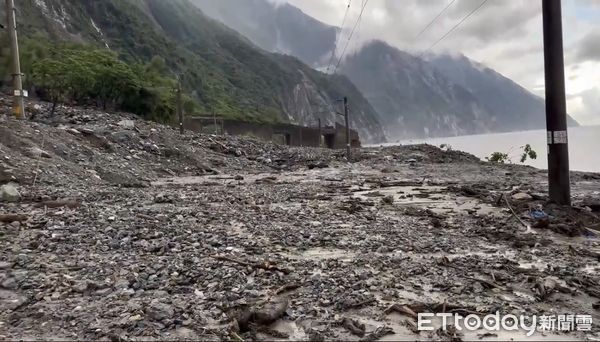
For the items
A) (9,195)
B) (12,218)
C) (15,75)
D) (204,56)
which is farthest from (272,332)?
(204,56)

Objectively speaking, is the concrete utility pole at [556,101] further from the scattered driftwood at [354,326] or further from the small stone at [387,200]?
the scattered driftwood at [354,326]

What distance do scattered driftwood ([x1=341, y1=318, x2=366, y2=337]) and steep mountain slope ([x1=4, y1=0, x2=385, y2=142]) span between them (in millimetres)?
52676

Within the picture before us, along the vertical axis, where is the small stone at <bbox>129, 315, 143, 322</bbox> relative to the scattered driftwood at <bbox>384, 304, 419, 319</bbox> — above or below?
above

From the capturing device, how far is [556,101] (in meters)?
8.96

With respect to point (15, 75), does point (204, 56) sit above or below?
above

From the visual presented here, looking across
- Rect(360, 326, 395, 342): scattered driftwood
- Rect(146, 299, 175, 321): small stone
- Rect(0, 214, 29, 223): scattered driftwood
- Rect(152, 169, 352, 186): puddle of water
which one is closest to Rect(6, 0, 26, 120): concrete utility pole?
Rect(152, 169, 352, 186): puddle of water

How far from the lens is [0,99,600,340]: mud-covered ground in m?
3.85

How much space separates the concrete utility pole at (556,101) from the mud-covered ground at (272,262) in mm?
613

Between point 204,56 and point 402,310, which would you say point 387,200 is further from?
point 204,56

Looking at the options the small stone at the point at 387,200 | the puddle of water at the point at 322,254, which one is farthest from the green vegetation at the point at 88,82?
the puddle of water at the point at 322,254

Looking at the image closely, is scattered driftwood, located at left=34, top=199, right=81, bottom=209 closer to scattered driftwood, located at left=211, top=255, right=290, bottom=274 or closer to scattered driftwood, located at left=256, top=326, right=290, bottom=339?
scattered driftwood, located at left=211, top=255, right=290, bottom=274

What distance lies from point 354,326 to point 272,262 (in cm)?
171

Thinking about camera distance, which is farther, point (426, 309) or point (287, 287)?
point (287, 287)

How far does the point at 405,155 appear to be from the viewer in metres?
28.5
